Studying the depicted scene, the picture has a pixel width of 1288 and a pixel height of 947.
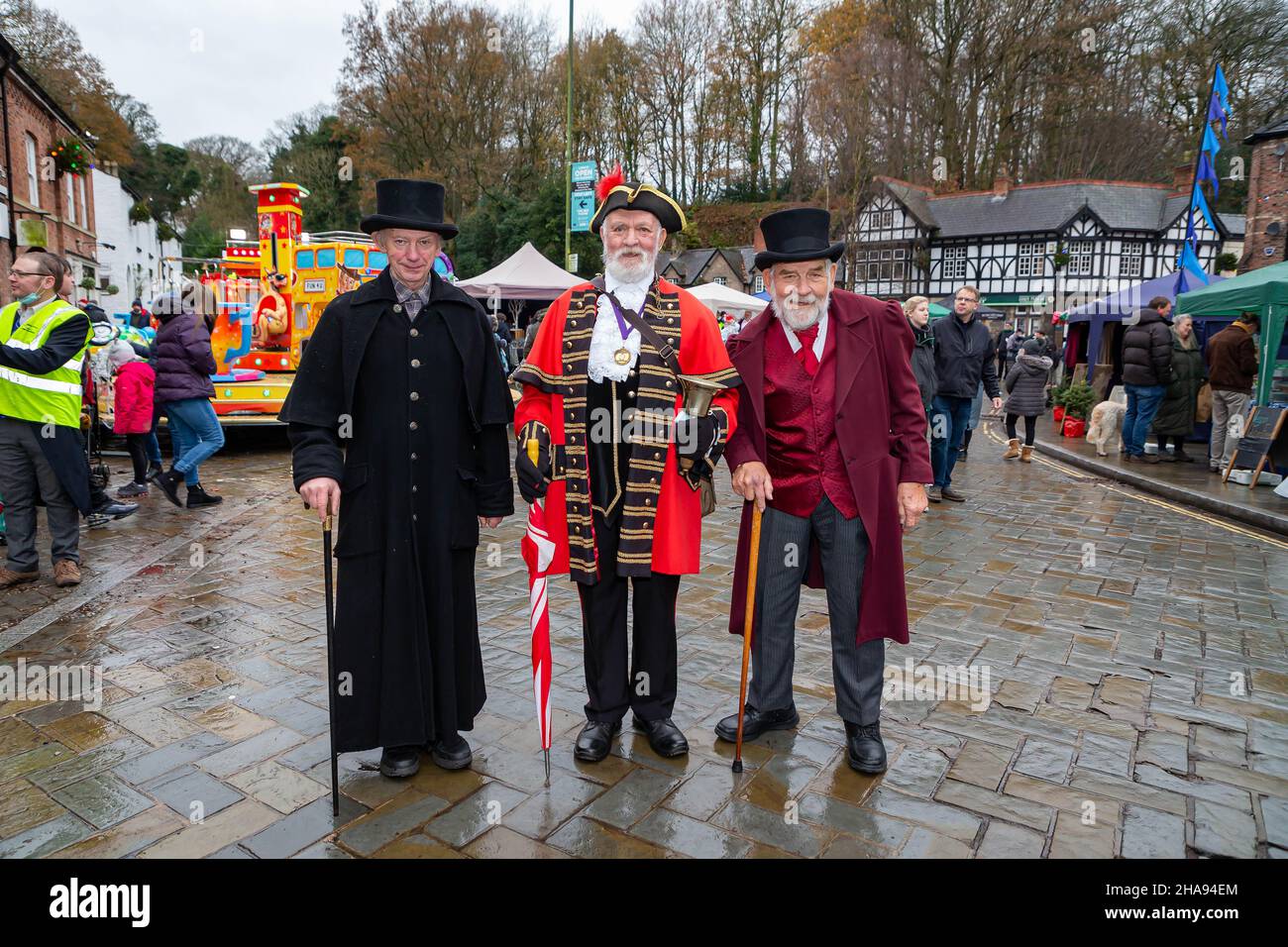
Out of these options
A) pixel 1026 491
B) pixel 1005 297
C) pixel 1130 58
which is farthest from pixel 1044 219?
pixel 1026 491

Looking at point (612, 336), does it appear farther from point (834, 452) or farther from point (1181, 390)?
point (1181, 390)

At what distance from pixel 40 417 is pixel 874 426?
206 inches

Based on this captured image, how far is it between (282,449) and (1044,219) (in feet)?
125

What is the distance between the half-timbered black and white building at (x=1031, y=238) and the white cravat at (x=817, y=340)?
115 feet

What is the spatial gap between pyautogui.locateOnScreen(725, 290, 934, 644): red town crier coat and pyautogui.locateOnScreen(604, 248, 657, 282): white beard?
0.51 m

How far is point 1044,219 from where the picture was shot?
128 ft

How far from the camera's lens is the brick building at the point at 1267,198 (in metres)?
22.4

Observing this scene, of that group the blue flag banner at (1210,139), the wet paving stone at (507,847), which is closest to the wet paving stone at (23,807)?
the wet paving stone at (507,847)

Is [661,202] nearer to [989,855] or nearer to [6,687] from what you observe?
[989,855]

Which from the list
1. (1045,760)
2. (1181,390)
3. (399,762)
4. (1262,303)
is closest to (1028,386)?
(1181,390)

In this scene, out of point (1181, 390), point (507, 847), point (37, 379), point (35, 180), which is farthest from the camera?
point (35, 180)

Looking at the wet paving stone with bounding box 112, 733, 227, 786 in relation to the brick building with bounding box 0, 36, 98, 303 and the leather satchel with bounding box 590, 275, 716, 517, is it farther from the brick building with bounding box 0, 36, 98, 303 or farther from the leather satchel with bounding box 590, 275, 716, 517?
the brick building with bounding box 0, 36, 98, 303

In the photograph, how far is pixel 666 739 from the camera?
333 cm

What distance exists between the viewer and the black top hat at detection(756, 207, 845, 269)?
123 inches
